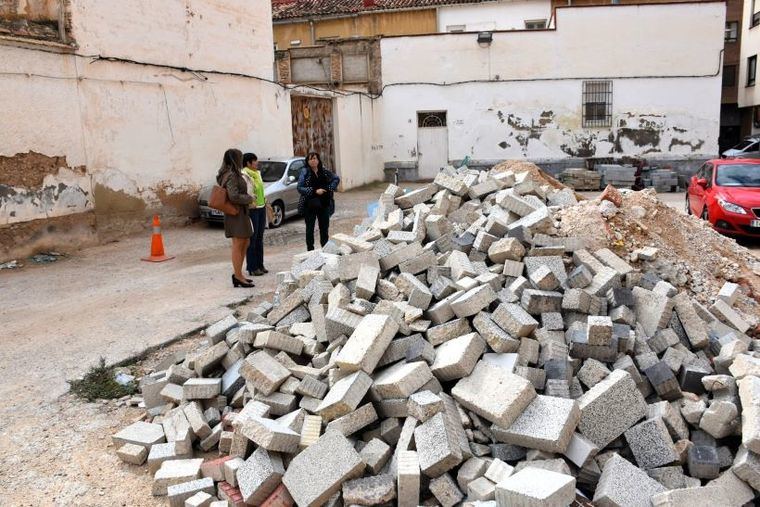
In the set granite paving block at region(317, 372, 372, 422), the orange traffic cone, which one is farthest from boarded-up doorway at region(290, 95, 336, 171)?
granite paving block at region(317, 372, 372, 422)

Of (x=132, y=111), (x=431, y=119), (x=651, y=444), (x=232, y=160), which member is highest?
(x=132, y=111)

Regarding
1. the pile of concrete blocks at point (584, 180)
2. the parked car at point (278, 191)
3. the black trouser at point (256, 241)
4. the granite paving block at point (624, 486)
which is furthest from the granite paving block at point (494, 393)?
the pile of concrete blocks at point (584, 180)

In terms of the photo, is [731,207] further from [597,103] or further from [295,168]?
[597,103]

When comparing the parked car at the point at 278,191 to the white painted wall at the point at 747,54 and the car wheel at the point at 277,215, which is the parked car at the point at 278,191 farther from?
the white painted wall at the point at 747,54

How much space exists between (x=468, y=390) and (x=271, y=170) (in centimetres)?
1144

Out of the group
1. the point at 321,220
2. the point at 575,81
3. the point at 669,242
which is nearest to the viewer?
the point at 669,242

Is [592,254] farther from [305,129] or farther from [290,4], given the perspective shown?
[290,4]

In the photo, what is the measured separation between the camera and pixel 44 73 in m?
10.6

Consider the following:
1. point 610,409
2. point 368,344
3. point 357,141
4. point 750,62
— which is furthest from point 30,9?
point 750,62

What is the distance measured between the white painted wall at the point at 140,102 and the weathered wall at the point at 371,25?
12069 millimetres

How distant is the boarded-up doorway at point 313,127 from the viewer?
19.1 metres

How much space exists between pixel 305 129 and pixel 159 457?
1635 centimetres

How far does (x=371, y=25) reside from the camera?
28078 millimetres

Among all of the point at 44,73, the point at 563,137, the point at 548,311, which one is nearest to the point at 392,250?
the point at 548,311
